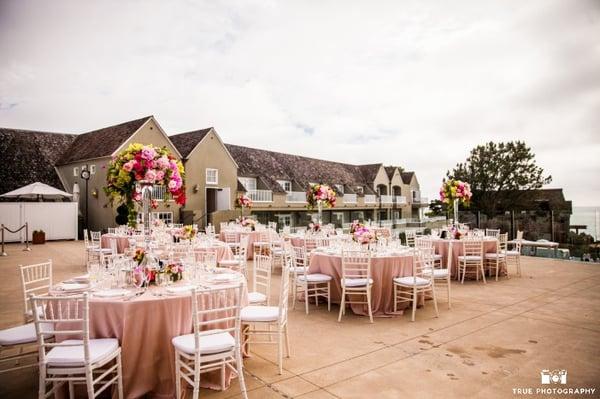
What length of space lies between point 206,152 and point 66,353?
24.5 metres

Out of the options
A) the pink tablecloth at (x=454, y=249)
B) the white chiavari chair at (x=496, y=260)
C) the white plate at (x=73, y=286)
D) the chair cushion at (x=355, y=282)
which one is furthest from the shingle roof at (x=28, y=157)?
the white chiavari chair at (x=496, y=260)

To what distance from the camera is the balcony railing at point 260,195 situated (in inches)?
1118

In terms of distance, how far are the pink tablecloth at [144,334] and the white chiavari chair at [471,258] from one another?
8.21 metres

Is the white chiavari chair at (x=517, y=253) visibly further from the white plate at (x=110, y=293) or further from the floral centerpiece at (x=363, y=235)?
the white plate at (x=110, y=293)

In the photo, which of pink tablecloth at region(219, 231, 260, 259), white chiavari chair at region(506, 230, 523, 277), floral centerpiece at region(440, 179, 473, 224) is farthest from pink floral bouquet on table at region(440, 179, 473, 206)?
pink tablecloth at region(219, 231, 260, 259)

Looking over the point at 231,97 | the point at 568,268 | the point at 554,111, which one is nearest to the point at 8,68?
the point at 231,97

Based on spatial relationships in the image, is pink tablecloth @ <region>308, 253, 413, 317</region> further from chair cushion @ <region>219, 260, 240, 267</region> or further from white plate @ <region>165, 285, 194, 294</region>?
white plate @ <region>165, 285, 194, 294</region>

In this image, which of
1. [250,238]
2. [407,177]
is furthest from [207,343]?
[407,177]

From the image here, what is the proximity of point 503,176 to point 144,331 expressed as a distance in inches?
1412

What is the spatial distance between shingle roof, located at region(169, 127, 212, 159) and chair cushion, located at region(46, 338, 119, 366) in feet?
78.3

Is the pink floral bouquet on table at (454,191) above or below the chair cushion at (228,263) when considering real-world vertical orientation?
above

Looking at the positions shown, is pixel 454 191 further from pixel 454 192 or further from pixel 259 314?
pixel 259 314

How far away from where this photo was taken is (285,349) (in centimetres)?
516

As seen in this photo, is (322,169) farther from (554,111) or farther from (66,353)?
(66,353)
